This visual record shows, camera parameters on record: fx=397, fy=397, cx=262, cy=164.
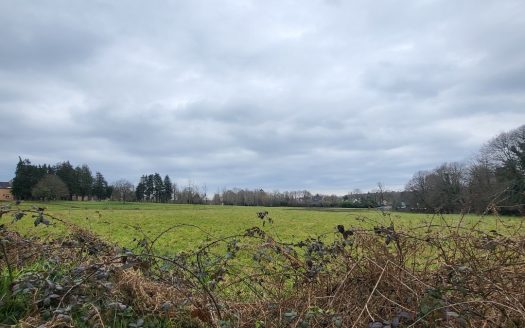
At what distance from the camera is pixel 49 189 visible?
102 metres

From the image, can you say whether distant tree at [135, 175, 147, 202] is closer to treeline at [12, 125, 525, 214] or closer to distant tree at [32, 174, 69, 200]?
treeline at [12, 125, 525, 214]

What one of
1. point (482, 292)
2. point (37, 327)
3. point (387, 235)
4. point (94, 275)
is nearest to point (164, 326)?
point (94, 275)

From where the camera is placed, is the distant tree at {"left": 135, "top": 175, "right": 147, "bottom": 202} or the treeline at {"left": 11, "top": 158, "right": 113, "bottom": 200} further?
the distant tree at {"left": 135, "top": 175, "right": 147, "bottom": 202}

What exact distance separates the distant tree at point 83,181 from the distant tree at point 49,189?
55.2 ft

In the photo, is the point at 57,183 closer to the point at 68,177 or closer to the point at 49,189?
the point at 49,189

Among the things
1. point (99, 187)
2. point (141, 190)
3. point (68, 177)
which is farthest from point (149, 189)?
point (68, 177)

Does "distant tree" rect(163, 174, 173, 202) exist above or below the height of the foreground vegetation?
above

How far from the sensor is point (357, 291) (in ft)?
11.8

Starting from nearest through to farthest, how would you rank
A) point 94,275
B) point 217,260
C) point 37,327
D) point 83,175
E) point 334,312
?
point 37,327 < point 334,312 < point 94,275 < point 217,260 < point 83,175

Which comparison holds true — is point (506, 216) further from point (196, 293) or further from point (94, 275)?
point (94, 275)

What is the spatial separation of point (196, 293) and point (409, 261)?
2204 mm

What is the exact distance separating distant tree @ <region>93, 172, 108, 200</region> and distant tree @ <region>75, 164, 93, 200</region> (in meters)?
2.41

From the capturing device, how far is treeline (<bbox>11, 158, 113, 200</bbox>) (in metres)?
105

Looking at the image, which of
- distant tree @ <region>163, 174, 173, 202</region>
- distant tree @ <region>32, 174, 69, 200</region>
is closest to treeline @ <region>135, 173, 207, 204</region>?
distant tree @ <region>163, 174, 173, 202</region>
